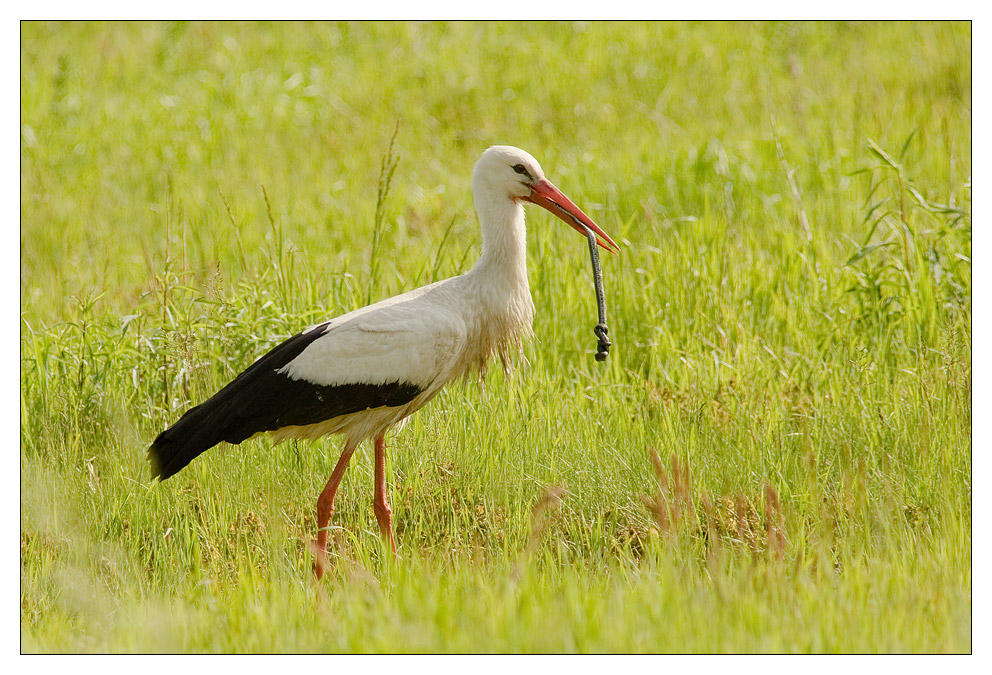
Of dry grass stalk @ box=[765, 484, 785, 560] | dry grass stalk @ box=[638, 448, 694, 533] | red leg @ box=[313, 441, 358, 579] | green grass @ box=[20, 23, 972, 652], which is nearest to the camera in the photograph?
dry grass stalk @ box=[765, 484, 785, 560]

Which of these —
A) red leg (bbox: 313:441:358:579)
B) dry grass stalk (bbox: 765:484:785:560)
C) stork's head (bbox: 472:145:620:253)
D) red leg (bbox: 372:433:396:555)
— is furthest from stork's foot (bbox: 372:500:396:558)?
dry grass stalk (bbox: 765:484:785:560)

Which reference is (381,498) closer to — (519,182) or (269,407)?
→ (269,407)

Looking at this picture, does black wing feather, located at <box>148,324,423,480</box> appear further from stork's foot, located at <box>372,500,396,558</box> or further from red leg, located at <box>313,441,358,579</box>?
stork's foot, located at <box>372,500,396,558</box>

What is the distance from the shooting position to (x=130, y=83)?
9531 millimetres

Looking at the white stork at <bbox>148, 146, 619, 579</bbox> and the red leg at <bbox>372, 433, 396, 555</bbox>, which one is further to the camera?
the red leg at <bbox>372, 433, 396, 555</bbox>

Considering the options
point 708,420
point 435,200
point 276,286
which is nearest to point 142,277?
point 276,286

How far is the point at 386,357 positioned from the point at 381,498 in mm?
634

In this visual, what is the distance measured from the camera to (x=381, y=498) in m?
4.22

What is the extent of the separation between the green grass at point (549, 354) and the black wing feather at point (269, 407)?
1.14ft

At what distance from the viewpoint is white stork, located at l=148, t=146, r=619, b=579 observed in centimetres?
396

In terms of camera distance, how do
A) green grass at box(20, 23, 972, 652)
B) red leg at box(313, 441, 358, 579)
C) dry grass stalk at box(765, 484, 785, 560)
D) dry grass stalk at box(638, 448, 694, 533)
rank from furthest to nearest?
1. red leg at box(313, 441, 358, 579)
2. dry grass stalk at box(638, 448, 694, 533)
3. green grass at box(20, 23, 972, 652)
4. dry grass stalk at box(765, 484, 785, 560)

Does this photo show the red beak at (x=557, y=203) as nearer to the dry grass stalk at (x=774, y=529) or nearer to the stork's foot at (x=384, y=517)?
the dry grass stalk at (x=774, y=529)

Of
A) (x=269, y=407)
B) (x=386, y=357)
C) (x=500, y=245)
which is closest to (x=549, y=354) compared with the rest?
(x=500, y=245)

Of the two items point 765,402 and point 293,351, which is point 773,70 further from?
point 293,351
